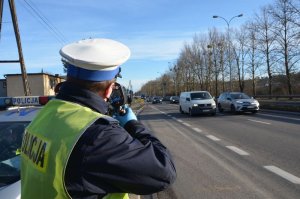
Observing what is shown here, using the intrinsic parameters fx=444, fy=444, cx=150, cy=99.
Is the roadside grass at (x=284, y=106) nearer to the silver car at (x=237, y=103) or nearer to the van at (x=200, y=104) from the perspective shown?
the silver car at (x=237, y=103)

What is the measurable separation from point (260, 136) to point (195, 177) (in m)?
6.63

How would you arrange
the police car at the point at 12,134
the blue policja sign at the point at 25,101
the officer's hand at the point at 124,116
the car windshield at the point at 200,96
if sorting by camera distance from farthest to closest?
the car windshield at the point at 200,96 < the blue policja sign at the point at 25,101 < the police car at the point at 12,134 < the officer's hand at the point at 124,116

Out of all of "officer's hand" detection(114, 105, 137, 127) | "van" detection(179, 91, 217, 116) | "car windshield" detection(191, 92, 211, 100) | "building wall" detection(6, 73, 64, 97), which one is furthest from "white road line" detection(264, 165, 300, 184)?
"building wall" detection(6, 73, 64, 97)

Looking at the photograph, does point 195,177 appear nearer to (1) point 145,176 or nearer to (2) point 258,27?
(1) point 145,176

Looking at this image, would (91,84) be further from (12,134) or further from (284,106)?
(284,106)

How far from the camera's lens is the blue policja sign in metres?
5.33

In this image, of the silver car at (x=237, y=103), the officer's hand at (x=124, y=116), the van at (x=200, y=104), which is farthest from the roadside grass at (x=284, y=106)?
the officer's hand at (x=124, y=116)

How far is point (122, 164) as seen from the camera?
71.7 inches

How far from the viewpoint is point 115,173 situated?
5.98 ft

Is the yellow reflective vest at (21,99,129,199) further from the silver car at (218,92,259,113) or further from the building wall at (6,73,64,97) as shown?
the building wall at (6,73,64,97)

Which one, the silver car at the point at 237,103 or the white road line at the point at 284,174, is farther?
the silver car at the point at 237,103

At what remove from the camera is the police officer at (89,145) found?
70.6 inches

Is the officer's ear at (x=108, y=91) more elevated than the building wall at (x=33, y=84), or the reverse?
the building wall at (x=33, y=84)

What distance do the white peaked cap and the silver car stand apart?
26.1 m
